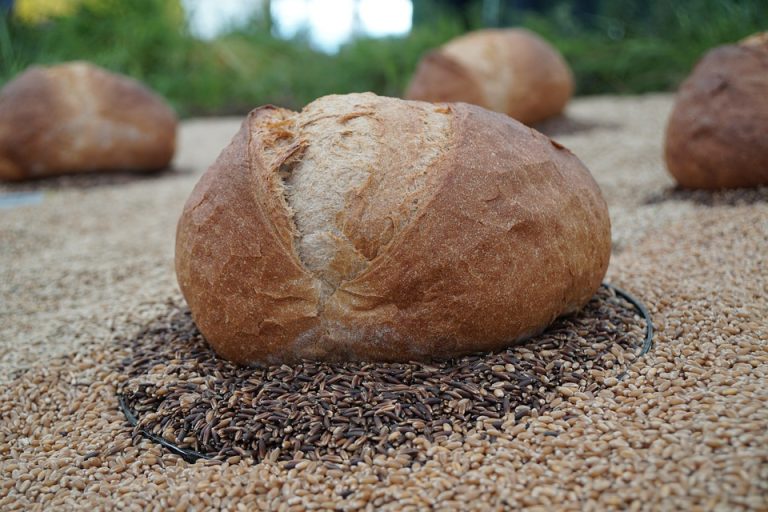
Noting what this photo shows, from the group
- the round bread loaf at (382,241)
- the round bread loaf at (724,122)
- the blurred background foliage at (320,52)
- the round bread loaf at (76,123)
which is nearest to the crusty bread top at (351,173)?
the round bread loaf at (382,241)

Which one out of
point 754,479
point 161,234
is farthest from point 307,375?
point 161,234

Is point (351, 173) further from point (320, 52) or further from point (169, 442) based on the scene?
point (320, 52)

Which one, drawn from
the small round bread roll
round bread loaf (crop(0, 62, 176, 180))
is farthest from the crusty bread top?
round bread loaf (crop(0, 62, 176, 180))

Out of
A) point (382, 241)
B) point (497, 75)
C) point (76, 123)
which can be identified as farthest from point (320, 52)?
point (382, 241)

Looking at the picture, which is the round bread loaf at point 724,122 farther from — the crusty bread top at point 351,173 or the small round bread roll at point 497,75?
the crusty bread top at point 351,173

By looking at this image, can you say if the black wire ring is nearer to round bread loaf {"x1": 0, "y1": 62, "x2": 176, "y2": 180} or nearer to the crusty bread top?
the crusty bread top

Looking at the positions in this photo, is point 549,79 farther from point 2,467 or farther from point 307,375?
point 2,467
